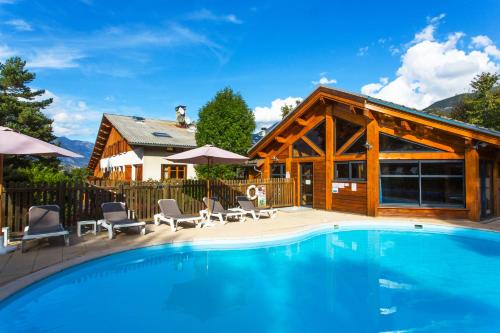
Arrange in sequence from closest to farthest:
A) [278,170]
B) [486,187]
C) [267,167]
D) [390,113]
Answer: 1. [390,113]
2. [486,187]
3. [278,170]
4. [267,167]

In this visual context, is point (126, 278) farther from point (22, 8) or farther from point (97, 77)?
point (97, 77)

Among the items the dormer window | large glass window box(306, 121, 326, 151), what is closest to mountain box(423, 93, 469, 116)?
large glass window box(306, 121, 326, 151)

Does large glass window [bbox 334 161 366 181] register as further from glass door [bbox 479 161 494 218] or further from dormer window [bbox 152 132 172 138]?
dormer window [bbox 152 132 172 138]

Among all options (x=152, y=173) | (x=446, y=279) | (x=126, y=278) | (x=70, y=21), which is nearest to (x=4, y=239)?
(x=126, y=278)

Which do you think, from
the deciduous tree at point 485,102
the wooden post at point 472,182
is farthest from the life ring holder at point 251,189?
the deciduous tree at point 485,102

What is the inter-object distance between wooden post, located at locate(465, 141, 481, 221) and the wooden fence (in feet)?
29.3

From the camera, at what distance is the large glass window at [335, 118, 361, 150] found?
13592 mm

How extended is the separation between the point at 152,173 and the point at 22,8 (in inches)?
460

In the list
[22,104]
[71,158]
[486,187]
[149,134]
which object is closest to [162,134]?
[149,134]

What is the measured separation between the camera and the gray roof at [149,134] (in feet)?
67.4

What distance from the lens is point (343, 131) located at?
14.0 m

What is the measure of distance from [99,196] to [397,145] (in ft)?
38.1

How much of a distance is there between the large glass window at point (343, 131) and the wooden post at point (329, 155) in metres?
0.25

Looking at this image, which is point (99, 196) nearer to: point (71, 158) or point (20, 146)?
point (20, 146)
